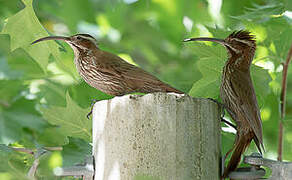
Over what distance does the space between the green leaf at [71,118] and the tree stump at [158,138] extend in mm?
526

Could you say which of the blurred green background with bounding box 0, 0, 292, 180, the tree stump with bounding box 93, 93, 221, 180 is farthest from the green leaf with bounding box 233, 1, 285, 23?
the tree stump with bounding box 93, 93, 221, 180

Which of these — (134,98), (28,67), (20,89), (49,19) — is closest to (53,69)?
(28,67)

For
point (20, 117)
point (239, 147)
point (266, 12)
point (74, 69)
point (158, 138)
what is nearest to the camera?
point (158, 138)

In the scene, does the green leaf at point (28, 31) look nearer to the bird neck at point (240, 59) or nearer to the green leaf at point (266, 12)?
the bird neck at point (240, 59)

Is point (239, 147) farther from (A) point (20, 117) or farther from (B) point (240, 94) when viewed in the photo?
(A) point (20, 117)

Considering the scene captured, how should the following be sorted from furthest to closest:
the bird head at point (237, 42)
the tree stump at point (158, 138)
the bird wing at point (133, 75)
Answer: the bird head at point (237, 42), the bird wing at point (133, 75), the tree stump at point (158, 138)

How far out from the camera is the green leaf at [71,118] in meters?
1.66

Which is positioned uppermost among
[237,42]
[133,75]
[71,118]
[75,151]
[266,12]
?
[266,12]

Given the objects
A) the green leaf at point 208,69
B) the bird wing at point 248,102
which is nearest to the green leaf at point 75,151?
the green leaf at point 208,69

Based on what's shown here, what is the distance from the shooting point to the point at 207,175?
114 centimetres

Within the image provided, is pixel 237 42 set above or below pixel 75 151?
above

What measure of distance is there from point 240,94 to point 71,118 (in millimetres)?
614

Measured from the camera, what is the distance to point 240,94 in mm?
1449

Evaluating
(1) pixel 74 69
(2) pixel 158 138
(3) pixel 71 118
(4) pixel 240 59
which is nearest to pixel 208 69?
(4) pixel 240 59
